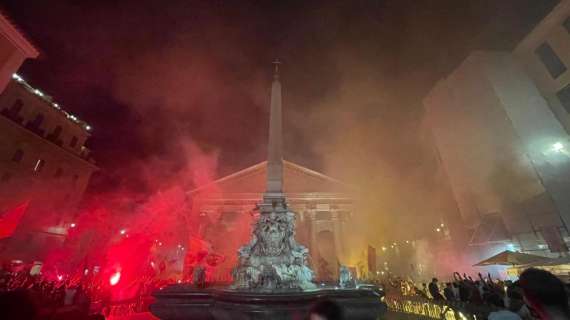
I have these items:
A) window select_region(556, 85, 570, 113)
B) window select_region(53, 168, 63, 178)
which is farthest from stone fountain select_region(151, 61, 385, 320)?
window select_region(53, 168, 63, 178)

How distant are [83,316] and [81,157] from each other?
29467 mm

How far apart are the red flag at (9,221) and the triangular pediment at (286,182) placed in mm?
14794

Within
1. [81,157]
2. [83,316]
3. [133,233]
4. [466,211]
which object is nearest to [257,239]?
[83,316]

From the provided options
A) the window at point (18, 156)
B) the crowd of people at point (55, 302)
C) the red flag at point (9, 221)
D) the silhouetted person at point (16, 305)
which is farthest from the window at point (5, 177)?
the silhouetted person at point (16, 305)

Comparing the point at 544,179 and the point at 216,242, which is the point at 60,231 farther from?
the point at 544,179

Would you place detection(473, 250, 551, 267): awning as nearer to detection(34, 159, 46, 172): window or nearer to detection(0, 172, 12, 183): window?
detection(0, 172, 12, 183): window

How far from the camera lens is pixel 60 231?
2497 cm

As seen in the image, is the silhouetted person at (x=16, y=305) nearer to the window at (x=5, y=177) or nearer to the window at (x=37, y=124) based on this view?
the window at (x=5, y=177)

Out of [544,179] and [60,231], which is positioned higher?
[544,179]

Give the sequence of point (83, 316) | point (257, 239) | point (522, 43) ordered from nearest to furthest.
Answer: point (83, 316) → point (257, 239) → point (522, 43)

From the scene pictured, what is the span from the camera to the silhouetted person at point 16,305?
198 centimetres

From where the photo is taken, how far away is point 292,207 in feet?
101

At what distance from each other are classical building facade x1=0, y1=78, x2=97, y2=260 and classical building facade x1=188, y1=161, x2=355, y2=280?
41.7 ft

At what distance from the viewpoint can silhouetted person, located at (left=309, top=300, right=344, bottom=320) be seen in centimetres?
177
